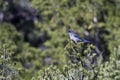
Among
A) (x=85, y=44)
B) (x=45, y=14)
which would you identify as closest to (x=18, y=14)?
(x=45, y=14)

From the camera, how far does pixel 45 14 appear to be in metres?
20.0

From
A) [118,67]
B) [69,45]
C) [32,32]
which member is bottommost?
[32,32]

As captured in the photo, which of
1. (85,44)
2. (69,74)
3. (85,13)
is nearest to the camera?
(69,74)

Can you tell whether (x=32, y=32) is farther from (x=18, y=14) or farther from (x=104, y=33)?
(x=104, y=33)

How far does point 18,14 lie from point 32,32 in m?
1.28

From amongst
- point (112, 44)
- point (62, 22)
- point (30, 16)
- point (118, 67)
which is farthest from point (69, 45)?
point (30, 16)

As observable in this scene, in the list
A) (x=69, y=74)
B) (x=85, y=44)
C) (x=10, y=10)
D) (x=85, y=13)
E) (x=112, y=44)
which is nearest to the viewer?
(x=69, y=74)

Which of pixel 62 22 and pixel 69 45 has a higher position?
pixel 69 45

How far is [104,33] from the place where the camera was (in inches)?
795

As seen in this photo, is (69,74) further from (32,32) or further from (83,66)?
(32,32)

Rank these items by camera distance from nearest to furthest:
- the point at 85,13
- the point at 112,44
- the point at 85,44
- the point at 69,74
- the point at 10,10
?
the point at 69,74
the point at 85,44
the point at 112,44
the point at 85,13
the point at 10,10

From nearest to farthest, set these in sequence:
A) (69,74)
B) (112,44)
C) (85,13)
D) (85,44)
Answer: (69,74) < (85,44) < (112,44) < (85,13)

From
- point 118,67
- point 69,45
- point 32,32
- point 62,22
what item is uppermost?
point 69,45

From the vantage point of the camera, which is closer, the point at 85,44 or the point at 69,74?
the point at 69,74
